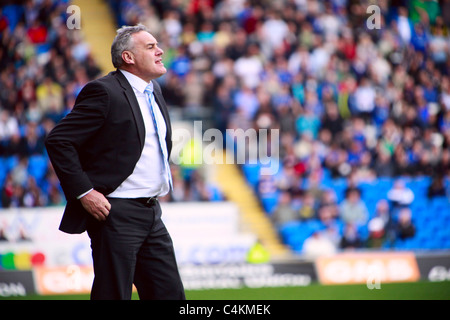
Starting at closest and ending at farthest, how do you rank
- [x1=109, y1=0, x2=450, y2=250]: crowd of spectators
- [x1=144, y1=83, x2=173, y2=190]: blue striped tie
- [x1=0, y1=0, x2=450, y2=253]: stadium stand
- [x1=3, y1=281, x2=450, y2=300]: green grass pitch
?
1. [x1=144, y1=83, x2=173, y2=190]: blue striped tie
2. [x1=3, y1=281, x2=450, y2=300]: green grass pitch
3. [x1=0, y1=0, x2=450, y2=253]: stadium stand
4. [x1=109, y1=0, x2=450, y2=250]: crowd of spectators

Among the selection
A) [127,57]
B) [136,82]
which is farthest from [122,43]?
[136,82]

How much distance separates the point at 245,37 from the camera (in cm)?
1485

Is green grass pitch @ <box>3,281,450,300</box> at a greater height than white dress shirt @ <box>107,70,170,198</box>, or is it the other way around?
white dress shirt @ <box>107,70,170,198</box>

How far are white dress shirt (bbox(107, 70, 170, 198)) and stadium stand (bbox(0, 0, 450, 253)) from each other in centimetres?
806

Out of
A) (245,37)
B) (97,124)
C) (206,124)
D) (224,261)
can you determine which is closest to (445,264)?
(224,261)

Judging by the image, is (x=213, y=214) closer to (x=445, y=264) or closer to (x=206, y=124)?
(x=206, y=124)

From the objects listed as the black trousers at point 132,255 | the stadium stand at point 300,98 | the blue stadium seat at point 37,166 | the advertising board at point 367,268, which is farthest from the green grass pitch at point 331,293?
the black trousers at point 132,255

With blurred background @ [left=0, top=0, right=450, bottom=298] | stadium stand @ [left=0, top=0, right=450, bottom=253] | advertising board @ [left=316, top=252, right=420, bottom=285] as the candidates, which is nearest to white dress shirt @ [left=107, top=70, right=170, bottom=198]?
blurred background @ [left=0, top=0, right=450, bottom=298]

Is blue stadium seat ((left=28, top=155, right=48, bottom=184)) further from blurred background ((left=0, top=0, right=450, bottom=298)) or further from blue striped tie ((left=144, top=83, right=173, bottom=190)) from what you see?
blue striped tie ((left=144, top=83, right=173, bottom=190))

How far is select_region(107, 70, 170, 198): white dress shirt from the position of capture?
3861 millimetres

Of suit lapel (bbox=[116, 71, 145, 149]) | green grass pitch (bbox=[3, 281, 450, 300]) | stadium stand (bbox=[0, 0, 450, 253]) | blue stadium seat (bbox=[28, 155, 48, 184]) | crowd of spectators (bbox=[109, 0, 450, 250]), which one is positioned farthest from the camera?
crowd of spectators (bbox=[109, 0, 450, 250])

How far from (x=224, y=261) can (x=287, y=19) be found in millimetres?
6619

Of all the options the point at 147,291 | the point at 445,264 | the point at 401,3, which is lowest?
the point at 445,264

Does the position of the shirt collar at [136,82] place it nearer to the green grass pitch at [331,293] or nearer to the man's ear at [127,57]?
the man's ear at [127,57]
